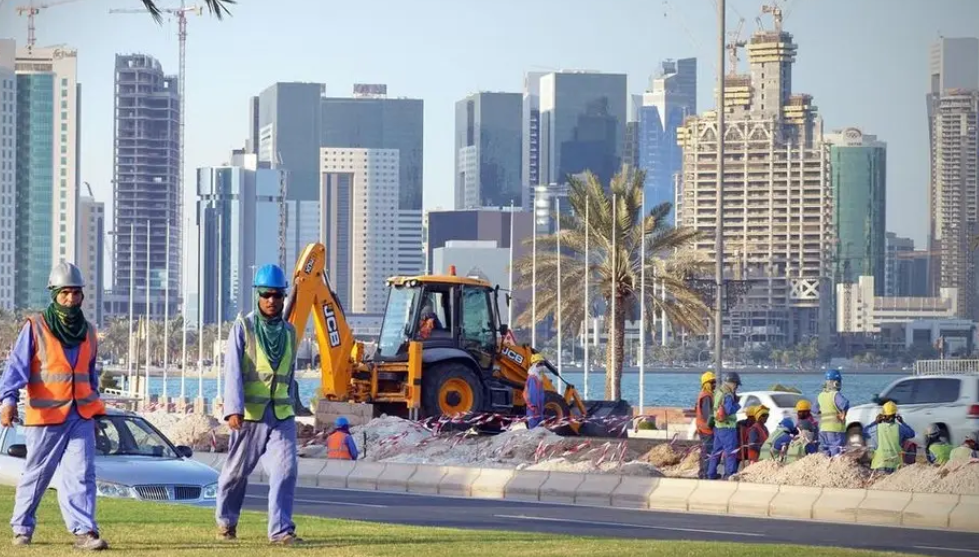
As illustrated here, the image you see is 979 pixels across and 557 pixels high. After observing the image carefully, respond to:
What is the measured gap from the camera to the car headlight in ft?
61.8

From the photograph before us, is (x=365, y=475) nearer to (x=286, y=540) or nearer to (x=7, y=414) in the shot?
(x=286, y=540)

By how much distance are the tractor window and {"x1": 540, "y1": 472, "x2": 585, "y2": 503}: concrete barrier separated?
10.6m

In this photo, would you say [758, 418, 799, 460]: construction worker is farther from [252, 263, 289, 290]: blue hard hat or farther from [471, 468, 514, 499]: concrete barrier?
[252, 263, 289, 290]: blue hard hat

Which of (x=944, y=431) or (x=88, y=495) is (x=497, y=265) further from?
(x=88, y=495)

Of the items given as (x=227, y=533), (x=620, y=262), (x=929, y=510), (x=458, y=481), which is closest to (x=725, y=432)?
(x=458, y=481)

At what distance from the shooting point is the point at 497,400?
37094mm

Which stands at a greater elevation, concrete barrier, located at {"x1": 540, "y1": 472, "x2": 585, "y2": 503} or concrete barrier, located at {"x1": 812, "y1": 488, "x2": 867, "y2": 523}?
concrete barrier, located at {"x1": 812, "y1": 488, "x2": 867, "y2": 523}

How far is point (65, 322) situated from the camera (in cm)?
1291

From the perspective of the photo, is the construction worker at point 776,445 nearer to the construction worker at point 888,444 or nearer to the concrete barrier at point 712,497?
the construction worker at point 888,444

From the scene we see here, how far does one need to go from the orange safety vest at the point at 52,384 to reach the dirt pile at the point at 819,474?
1298 centimetres

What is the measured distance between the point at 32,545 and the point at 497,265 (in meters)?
184

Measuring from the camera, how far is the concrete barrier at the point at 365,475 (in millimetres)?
27938

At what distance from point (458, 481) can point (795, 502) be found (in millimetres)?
5660

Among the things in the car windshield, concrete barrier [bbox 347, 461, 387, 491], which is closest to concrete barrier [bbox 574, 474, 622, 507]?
concrete barrier [bbox 347, 461, 387, 491]
